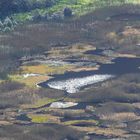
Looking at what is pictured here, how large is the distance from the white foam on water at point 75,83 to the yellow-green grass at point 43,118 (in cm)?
925

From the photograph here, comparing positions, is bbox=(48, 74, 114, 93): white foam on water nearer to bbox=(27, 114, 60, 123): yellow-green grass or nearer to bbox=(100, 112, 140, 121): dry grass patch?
bbox=(27, 114, 60, 123): yellow-green grass

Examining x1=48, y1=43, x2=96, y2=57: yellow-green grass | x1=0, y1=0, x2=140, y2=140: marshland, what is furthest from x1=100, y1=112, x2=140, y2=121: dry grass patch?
x1=48, y1=43, x2=96, y2=57: yellow-green grass

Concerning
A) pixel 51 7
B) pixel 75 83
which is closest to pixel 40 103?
pixel 75 83

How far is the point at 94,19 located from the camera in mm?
131125

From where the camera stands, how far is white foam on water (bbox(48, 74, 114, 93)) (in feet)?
292

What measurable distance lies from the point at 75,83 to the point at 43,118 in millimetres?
13484

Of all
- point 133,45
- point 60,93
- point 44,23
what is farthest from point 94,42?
point 60,93

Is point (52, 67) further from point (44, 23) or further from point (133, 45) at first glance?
point (44, 23)

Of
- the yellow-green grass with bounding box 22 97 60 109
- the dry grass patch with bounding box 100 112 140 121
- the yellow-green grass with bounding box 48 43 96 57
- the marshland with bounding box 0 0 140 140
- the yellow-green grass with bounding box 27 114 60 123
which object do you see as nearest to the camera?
the marshland with bounding box 0 0 140 140

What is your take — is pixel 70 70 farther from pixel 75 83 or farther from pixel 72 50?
pixel 72 50

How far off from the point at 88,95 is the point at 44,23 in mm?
43510

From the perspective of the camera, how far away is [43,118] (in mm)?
78500

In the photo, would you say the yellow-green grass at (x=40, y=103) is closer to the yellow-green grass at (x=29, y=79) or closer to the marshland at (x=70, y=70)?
the marshland at (x=70, y=70)

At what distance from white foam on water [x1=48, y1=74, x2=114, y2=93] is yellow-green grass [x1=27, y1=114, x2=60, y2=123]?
9254 millimetres
